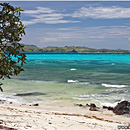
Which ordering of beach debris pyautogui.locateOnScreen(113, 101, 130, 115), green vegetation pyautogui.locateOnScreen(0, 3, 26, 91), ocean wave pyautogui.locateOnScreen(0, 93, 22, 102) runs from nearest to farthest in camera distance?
green vegetation pyautogui.locateOnScreen(0, 3, 26, 91)
beach debris pyautogui.locateOnScreen(113, 101, 130, 115)
ocean wave pyautogui.locateOnScreen(0, 93, 22, 102)

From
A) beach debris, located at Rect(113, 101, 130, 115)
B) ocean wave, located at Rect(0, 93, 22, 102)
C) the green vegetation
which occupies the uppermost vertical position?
the green vegetation

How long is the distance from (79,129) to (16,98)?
16.3 metres

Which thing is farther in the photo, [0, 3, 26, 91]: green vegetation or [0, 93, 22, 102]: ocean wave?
[0, 93, 22, 102]: ocean wave

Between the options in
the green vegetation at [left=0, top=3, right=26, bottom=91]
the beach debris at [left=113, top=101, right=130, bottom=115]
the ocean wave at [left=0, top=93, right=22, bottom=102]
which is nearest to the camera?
the green vegetation at [left=0, top=3, right=26, bottom=91]

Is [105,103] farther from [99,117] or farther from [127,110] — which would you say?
[99,117]

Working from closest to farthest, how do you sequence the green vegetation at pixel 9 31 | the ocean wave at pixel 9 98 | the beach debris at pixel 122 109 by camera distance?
the green vegetation at pixel 9 31 → the beach debris at pixel 122 109 → the ocean wave at pixel 9 98

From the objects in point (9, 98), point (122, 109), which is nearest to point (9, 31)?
point (122, 109)

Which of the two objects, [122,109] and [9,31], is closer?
[9,31]

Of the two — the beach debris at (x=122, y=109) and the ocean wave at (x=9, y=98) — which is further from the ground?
the beach debris at (x=122, y=109)

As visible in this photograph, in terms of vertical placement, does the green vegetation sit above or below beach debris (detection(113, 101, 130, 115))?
above

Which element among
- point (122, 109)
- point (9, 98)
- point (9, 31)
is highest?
point (9, 31)

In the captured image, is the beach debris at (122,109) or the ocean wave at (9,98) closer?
the beach debris at (122,109)

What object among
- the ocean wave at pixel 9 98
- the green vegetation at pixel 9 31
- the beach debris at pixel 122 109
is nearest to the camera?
the green vegetation at pixel 9 31

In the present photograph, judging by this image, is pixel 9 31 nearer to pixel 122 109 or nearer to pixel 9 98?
pixel 122 109
